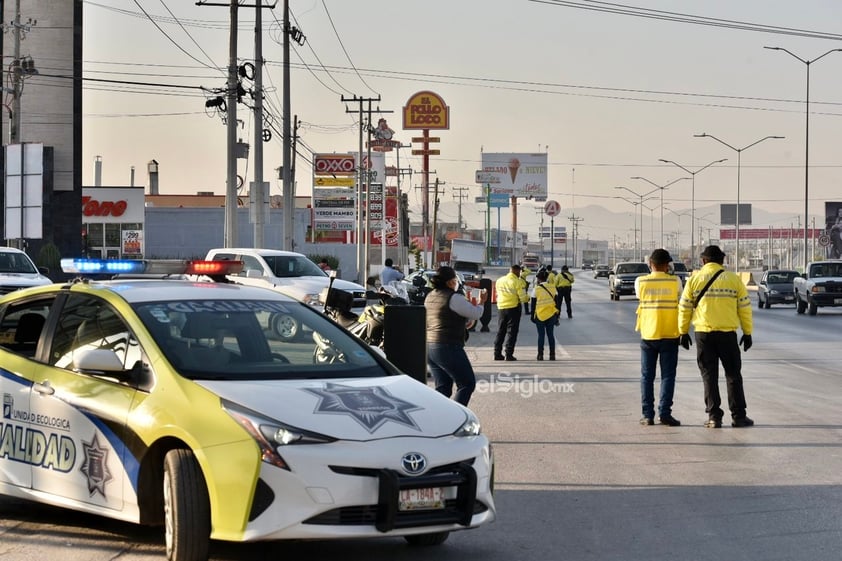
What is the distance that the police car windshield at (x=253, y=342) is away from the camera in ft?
23.4

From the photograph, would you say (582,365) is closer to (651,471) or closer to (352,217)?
(651,471)

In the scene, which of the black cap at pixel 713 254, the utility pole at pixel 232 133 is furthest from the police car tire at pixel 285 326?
the utility pole at pixel 232 133

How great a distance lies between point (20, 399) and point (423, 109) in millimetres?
110553

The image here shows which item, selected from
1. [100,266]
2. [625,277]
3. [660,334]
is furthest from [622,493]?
[625,277]

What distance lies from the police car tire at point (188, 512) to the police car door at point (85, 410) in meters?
0.47

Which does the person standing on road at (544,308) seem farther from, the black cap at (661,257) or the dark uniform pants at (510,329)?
the black cap at (661,257)

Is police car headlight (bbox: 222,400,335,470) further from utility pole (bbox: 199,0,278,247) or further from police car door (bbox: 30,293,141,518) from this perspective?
utility pole (bbox: 199,0,278,247)

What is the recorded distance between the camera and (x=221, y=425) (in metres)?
6.40

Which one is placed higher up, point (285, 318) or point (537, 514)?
point (285, 318)

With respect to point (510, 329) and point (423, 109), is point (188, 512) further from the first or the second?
point (423, 109)

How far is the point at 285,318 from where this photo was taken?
8.01 meters

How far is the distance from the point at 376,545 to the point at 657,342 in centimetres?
646

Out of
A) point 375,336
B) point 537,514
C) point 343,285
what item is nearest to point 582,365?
point 375,336

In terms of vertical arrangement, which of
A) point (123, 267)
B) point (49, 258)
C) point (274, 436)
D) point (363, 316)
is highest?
point (123, 267)
